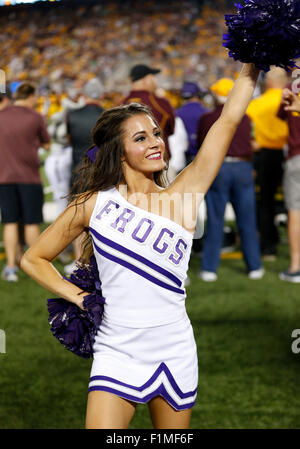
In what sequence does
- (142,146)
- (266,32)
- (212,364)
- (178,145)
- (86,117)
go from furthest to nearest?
(178,145) < (86,117) < (212,364) < (142,146) < (266,32)

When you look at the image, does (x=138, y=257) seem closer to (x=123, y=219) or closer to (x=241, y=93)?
(x=123, y=219)

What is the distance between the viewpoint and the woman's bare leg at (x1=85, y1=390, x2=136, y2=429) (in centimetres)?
183

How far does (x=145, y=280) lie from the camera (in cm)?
192

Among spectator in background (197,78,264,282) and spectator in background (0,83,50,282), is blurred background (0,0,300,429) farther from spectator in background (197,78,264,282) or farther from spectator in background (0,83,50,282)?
spectator in background (0,83,50,282)

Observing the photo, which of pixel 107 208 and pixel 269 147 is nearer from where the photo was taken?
pixel 107 208

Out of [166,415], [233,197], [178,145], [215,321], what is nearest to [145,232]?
[166,415]

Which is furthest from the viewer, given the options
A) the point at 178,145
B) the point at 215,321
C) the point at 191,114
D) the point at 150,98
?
the point at 191,114

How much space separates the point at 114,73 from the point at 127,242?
72.5 feet

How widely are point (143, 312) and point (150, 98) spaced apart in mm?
3628

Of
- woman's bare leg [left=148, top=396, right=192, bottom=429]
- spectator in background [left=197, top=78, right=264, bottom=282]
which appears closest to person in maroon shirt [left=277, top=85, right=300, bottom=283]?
spectator in background [left=197, top=78, right=264, bottom=282]

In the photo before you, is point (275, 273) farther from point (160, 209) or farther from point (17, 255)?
point (160, 209)

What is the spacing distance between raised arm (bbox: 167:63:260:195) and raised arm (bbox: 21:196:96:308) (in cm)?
33

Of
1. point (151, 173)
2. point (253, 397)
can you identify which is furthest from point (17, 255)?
point (151, 173)

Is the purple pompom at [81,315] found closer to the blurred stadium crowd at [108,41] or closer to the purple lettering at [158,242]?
the purple lettering at [158,242]
